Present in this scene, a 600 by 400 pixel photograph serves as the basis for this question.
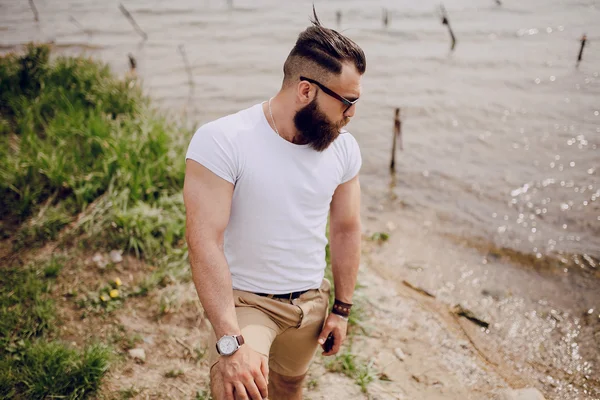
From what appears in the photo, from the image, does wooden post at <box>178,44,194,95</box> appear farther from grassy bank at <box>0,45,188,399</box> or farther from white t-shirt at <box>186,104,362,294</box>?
white t-shirt at <box>186,104,362,294</box>

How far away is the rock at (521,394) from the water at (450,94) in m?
0.82

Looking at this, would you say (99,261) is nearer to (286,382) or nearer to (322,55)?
(286,382)

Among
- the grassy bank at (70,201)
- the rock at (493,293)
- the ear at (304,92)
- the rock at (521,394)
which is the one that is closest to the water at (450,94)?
the rock at (493,293)

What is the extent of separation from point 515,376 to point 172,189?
11.8 ft

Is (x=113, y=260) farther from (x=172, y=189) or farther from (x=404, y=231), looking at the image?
(x=404, y=231)

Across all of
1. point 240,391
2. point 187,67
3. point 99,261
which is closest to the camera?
point 240,391

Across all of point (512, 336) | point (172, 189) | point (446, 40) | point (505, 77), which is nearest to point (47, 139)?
point (172, 189)

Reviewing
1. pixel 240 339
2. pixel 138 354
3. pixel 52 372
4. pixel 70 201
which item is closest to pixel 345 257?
pixel 240 339

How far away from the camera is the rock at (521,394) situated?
3.31 metres

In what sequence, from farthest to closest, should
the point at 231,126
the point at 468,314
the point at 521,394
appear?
the point at 468,314 < the point at 521,394 < the point at 231,126

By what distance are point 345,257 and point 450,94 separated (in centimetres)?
680

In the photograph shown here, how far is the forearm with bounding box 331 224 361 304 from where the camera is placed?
117 inches

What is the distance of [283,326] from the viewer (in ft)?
8.80

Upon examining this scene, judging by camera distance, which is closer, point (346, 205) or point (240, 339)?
point (240, 339)
